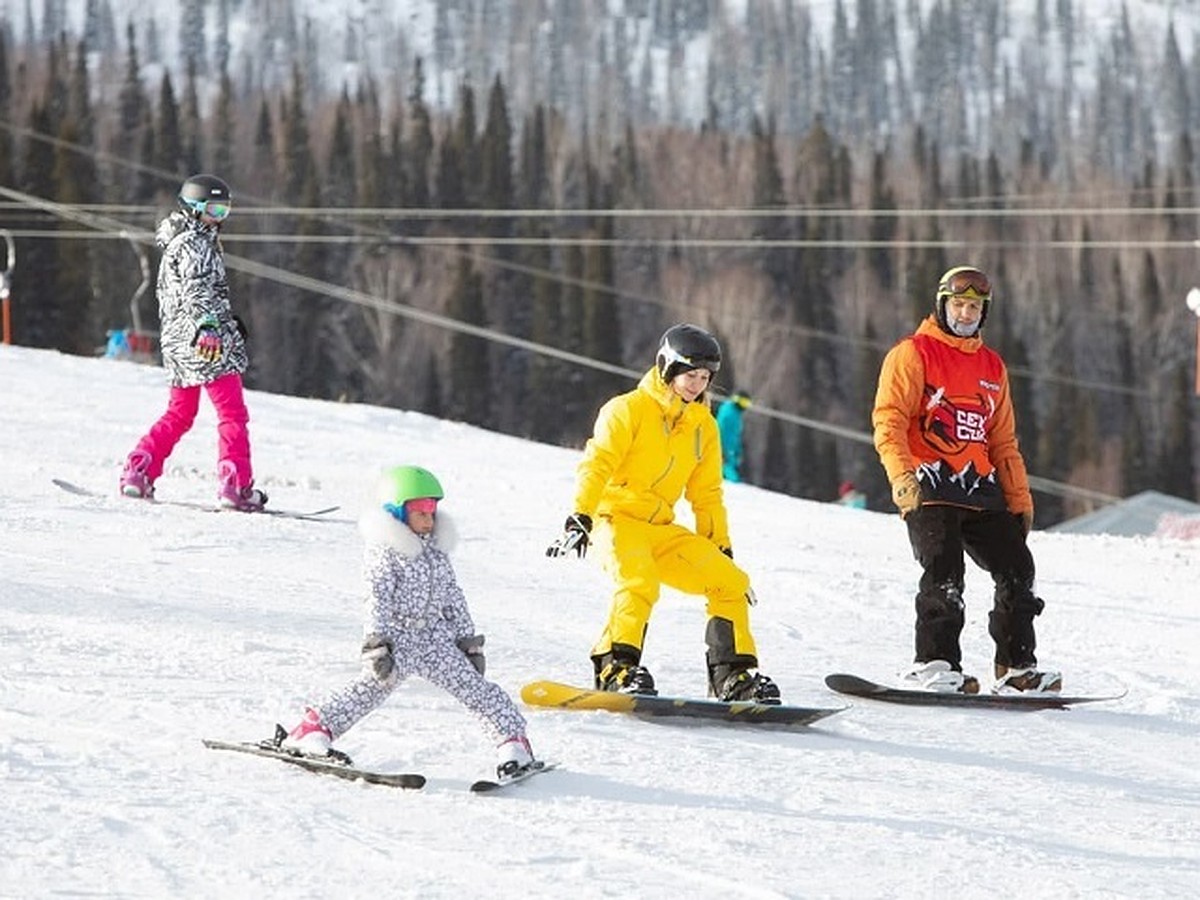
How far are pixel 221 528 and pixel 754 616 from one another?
2.63 metres

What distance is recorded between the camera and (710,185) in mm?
111188

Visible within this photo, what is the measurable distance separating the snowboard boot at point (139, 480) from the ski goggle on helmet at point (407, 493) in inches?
216

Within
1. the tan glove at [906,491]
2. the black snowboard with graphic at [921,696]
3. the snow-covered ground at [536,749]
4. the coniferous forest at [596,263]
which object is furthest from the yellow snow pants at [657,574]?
the coniferous forest at [596,263]

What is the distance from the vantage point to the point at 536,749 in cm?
570

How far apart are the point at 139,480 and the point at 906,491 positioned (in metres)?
4.89

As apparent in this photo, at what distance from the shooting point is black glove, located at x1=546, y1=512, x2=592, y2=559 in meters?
5.97

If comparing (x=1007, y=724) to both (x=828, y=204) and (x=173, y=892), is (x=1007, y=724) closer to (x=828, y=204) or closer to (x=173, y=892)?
(x=173, y=892)

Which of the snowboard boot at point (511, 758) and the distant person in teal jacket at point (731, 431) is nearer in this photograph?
the snowboard boot at point (511, 758)

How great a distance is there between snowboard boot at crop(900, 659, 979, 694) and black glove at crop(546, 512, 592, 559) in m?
1.70

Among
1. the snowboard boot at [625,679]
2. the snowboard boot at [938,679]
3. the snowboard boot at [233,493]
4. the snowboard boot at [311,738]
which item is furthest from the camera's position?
the snowboard boot at [233,493]

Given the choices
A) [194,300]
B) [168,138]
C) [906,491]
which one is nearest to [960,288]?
[906,491]

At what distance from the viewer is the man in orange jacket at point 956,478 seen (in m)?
7.25

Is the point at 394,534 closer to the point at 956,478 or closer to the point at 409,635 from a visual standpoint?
the point at 409,635

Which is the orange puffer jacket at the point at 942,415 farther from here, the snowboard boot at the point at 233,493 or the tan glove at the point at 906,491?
the snowboard boot at the point at 233,493
